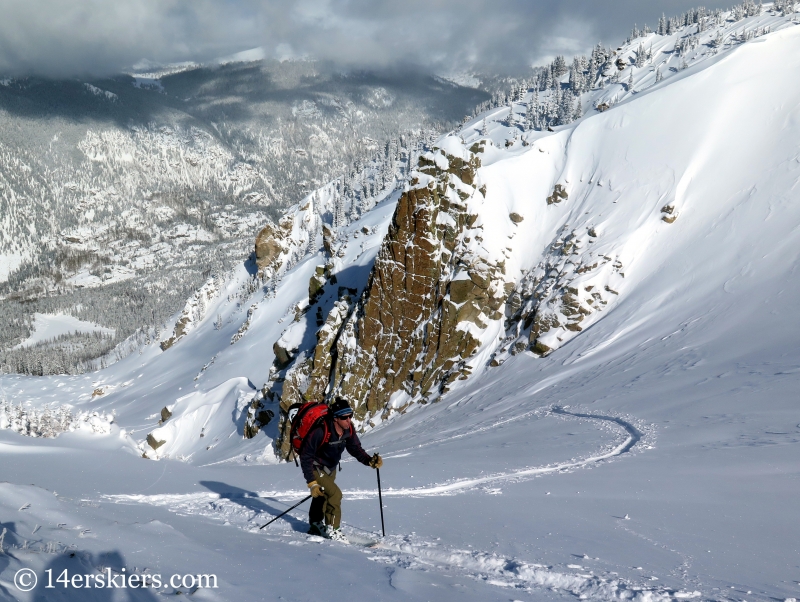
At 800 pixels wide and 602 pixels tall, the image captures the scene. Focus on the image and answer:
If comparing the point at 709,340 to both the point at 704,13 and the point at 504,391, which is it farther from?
the point at 704,13

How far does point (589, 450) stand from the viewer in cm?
1193

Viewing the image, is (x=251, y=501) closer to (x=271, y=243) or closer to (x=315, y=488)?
(x=315, y=488)

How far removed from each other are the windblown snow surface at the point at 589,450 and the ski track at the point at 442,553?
0.04 m

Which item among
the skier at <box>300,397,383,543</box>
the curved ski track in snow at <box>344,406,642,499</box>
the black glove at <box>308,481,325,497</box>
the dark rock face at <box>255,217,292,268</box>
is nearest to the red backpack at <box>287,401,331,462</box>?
the skier at <box>300,397,383,543</box>

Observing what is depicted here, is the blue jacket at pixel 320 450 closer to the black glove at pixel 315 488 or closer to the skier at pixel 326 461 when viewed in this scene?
the skier at pixel 326 461

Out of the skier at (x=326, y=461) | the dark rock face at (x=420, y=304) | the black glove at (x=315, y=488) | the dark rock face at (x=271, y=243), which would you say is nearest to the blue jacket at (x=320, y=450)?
the skier at (x=326, y=461)

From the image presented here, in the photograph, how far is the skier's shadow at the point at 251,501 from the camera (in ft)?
24.8

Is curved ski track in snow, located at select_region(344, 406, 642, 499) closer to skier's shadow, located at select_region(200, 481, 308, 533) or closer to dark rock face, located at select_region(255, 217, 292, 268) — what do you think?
skier's shadow, located at select_region(200, 481, 308, 533)

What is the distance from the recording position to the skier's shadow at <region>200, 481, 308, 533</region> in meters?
7.55

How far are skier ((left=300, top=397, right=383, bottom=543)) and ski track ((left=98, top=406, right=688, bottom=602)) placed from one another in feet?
1.27

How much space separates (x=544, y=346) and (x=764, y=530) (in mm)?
24214

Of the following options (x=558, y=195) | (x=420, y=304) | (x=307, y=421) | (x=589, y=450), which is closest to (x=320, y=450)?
(x=307, y=421)

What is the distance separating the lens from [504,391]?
87.9 ft

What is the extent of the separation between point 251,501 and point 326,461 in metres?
2.77
